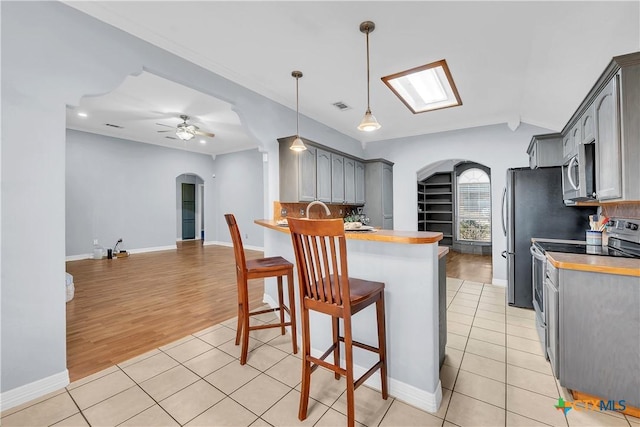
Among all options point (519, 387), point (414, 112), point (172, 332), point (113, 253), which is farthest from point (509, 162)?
point (113, 253)

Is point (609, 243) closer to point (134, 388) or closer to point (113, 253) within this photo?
point (134, 388)

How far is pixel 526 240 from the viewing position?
3416mm

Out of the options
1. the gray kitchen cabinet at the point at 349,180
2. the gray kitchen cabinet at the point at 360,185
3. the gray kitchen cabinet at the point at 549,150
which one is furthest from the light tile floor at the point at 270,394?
the gray kitchen cabinet at the point at 360,185

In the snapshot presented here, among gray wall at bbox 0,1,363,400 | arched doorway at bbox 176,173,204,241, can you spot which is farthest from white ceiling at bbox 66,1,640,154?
arched doorway at bbox 176,173,204,241

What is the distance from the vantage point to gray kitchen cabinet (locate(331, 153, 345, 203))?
4906mm

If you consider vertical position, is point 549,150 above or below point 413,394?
above

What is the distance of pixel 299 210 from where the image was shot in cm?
446

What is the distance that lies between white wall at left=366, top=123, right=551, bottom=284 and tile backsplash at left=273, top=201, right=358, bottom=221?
1.18 metres

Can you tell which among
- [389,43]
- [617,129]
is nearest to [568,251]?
[617,129]

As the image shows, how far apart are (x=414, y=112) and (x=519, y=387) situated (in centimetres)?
387

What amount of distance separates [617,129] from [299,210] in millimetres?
3527

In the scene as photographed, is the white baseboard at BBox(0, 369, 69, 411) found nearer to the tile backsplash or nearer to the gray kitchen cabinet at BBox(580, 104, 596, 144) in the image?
the tile backsplash

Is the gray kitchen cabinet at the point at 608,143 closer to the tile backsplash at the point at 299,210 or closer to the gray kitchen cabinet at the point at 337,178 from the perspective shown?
the tile backsplash at the point at 299,210

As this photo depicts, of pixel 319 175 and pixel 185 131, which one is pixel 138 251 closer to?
Result: pixel 185 131
